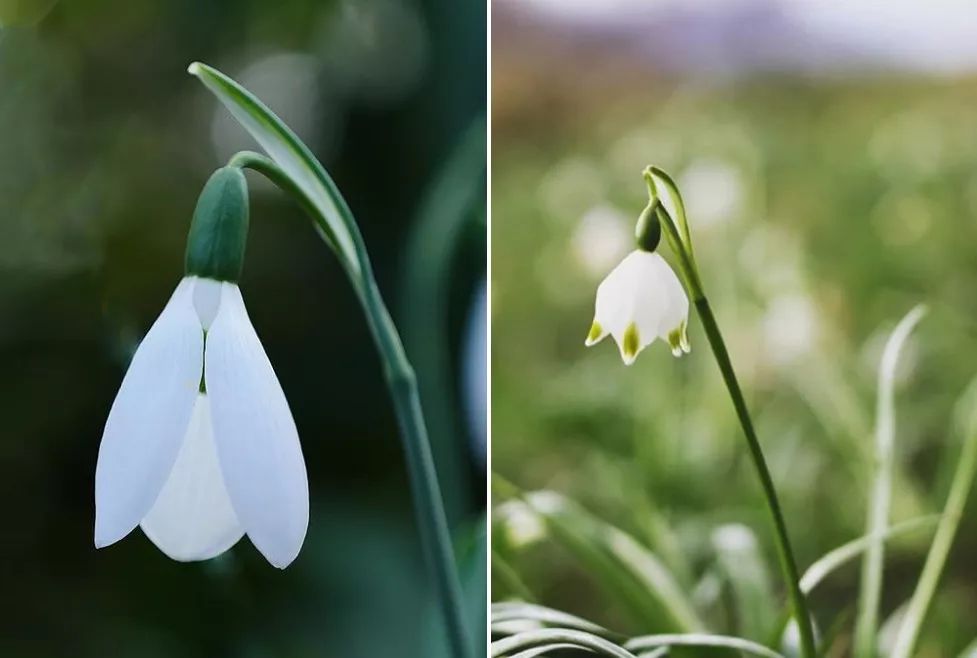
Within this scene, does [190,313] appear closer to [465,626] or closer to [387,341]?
[387,341]

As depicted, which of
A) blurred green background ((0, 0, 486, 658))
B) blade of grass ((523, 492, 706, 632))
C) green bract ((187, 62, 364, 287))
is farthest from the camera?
blurred green background ((0, 0, 486, 658))

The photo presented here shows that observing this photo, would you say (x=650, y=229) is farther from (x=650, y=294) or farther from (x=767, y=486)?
(x=767, y=486)

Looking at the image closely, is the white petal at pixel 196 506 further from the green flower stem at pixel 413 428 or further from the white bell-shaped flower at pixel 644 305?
the white bell-shaped flower at pixel 644 305

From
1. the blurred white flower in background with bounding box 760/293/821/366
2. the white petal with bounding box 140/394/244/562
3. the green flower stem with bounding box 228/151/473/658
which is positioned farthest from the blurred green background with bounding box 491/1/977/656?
the white petal with bounding box 140/394/244/562

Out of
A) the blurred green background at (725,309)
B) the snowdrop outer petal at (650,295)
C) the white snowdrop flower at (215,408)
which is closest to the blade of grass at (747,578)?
the blurred green background at (725,309)

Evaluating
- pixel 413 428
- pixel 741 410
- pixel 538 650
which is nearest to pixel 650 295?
pixel 741 410

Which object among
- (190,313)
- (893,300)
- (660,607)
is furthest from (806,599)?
(190,313)

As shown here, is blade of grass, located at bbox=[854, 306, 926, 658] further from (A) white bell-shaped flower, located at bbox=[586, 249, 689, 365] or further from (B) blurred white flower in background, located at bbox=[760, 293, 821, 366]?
(A) white bell-shaped flower, located at bbox=[586, 249, 689, 365]
